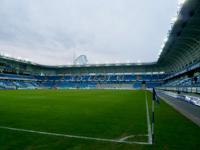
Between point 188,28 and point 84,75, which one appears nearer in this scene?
point 188,28

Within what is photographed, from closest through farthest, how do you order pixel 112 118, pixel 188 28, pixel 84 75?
1. pixel 112 118
2. pixel 188 28
3. pixel 84 75

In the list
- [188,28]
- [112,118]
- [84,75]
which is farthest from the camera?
[84,75]

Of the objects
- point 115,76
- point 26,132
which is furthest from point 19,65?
point 26,132

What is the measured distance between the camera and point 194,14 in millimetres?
22734

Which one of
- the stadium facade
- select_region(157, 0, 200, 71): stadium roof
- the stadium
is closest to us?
the stadium

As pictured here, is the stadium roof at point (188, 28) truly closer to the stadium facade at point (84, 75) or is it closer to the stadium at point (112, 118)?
the stadium at point (112, 118)

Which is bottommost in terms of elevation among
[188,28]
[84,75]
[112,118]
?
[112,118]

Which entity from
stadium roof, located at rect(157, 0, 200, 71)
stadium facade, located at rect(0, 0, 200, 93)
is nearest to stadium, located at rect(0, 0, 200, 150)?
stadium roof, located at rect(157, 0, 200, 71)

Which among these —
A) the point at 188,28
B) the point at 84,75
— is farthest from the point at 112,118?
the point at 84,75

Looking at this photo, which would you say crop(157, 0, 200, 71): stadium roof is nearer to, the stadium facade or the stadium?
the stadium

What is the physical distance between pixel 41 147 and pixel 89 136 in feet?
5.97

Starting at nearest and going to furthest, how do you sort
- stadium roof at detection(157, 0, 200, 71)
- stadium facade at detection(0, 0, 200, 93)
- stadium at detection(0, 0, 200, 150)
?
stadium at detection(0, 0, 200, 150)
stadium roof at detection(157, 0, 200, 71)
stadium facade at detection(0, 0, 200, 93)

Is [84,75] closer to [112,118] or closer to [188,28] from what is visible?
[188,28]

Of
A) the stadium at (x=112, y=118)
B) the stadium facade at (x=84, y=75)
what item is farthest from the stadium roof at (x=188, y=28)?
the stadium facade at (x=84, y=75)
